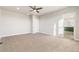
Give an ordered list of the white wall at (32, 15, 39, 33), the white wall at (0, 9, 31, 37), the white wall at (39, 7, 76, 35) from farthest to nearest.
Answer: the white wall at (32, 15, 39, 33) → the white wall at (39, 7, 76, 35) → the white wall at (0, 9, 31, 37)

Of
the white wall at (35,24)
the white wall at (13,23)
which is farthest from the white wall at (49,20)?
the white wall at (13,23)

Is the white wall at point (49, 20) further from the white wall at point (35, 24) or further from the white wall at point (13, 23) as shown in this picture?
the white wall at point (13, 23)

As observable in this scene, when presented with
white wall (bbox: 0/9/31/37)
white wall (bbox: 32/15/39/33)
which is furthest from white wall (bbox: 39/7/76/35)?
white wall (bbox: 0/9/31/37)

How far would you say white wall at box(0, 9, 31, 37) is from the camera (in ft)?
7.26

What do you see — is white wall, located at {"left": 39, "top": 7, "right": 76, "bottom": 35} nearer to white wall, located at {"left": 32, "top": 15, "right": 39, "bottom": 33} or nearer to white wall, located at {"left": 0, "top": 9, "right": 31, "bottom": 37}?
white wall, located at {"left": 32, "top": 15, "right": 39, "bottom": 33}

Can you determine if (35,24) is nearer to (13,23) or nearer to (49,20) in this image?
(49,20)

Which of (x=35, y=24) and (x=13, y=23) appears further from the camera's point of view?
(x=35, y=24)

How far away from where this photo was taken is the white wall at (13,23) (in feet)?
7.26

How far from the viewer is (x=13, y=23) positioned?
7.85 ft

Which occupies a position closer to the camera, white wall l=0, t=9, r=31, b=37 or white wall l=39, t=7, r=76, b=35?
white wall l=0, t=9, r=31, b=37

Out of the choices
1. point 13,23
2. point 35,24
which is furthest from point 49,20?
point 13,23

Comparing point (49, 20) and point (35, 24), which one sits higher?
point (49, 20)
